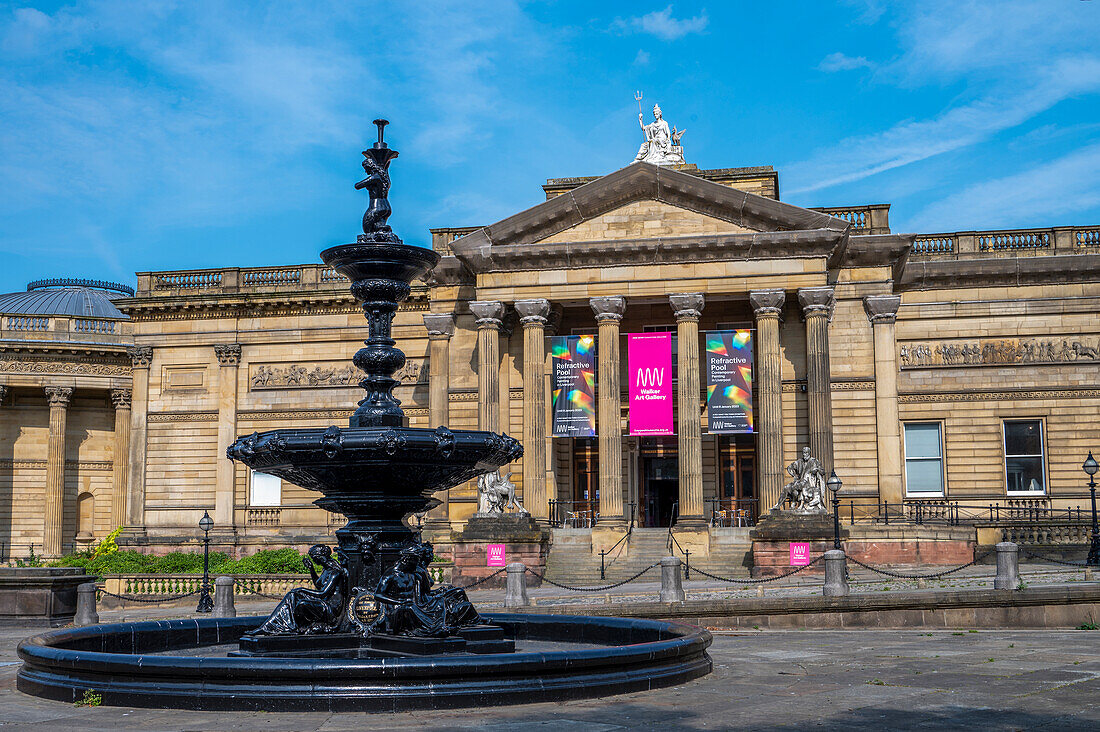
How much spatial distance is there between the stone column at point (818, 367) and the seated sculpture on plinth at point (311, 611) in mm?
27034

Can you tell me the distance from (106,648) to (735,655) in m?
8.04

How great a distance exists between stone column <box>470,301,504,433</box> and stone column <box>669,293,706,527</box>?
6.27 meters

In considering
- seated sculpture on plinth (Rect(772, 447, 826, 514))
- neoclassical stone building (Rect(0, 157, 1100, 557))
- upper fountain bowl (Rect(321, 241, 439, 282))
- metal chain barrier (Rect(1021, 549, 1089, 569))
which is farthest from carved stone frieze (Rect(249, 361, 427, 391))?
upper fountain bowl (Rect(321, 241, 439, 282))

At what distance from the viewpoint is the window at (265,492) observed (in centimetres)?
4540

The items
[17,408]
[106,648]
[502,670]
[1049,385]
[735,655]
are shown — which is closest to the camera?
[502,670]

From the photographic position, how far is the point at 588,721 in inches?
360

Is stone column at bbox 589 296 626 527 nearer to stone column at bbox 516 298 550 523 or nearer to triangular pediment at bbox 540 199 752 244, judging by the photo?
→ stone column at bbox 516 298 550 523

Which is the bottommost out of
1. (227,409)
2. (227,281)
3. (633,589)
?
(633,589)

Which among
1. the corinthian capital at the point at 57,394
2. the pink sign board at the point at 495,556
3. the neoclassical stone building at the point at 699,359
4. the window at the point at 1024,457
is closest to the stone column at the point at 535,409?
the neoclassical stone building at the point at 699,359

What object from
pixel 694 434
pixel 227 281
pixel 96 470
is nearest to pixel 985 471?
pixel 694 434

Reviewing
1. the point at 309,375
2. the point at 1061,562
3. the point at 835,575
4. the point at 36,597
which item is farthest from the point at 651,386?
the point at 36,597

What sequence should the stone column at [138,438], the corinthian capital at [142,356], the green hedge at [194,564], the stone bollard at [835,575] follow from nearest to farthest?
the stone bollard at [835,575], the green hedge at [194,564], the stone column at [138,438], the corinthian capital at [142,356]

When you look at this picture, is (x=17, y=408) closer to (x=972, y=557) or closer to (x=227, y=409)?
(x=227, y=409)

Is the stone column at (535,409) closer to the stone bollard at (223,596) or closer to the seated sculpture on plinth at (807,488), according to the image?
the seated sculpture on plinth at (807,488)
